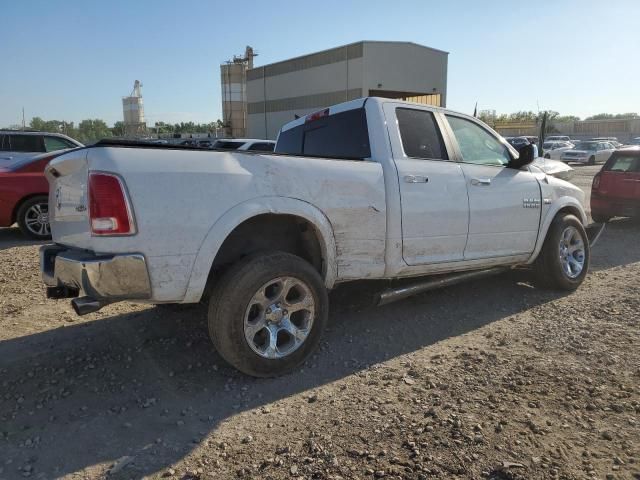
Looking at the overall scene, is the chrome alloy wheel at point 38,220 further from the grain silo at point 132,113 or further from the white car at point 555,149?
the grain silo at point 132,113

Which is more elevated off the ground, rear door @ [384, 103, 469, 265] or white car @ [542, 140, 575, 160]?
white car @ [542, 140, 575, 160]

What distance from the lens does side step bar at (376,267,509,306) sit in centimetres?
408

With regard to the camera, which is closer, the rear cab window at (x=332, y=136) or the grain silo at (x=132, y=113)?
the rear cab window at (x=332, y=136)

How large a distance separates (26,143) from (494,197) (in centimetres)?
1142

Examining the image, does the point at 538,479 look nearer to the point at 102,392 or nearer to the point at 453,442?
the point at 453,442

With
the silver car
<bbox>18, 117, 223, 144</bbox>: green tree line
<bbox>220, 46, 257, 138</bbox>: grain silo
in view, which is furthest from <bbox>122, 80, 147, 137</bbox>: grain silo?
the silver car

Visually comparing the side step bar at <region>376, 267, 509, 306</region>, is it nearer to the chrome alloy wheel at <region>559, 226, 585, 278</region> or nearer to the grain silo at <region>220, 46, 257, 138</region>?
the chrome alloy wheel at <region>559, 226, 585, 278</region>

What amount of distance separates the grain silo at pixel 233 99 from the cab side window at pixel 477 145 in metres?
65.2

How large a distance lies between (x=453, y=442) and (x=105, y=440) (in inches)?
73.8

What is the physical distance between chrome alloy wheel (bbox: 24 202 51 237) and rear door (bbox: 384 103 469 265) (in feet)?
21.6

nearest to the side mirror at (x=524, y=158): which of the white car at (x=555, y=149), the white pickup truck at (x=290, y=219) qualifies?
the white pickup truck at (x=290, y=219)

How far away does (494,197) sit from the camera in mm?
4590

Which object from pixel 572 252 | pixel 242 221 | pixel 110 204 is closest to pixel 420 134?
pixel 242 221

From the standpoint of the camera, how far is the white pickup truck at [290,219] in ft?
9.50
